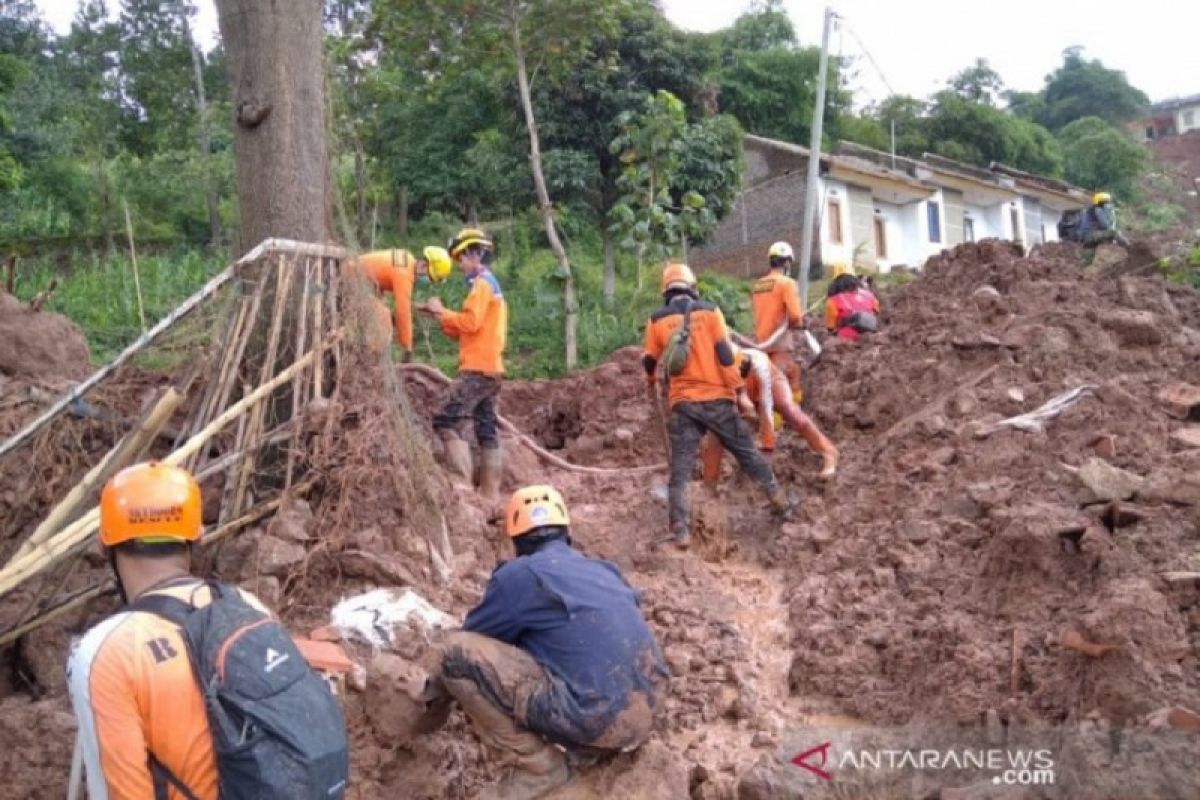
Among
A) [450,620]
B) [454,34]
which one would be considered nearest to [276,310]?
[450,620]

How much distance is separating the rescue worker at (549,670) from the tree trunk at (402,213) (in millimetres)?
17566

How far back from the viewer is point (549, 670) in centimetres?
432

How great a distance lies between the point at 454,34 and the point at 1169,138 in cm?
4873

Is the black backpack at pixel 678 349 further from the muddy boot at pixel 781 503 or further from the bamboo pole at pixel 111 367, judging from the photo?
the bamboo pole at pixel 111 367

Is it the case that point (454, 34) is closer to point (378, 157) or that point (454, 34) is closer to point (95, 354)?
point (95, 354)

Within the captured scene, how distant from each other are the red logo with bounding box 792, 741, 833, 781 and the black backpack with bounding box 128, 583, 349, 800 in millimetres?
2420

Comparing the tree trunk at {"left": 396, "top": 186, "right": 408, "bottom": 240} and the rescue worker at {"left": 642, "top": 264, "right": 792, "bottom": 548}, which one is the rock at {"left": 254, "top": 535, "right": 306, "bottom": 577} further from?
the tree trunk at {"left": 396, "top": 186, "right": 408, "bottom": 240}

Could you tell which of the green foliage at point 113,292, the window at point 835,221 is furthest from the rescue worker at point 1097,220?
the window at point 835,221

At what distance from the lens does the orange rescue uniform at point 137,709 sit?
271 centimetres

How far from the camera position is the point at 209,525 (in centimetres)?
561

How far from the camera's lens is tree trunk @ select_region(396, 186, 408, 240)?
2117 cm

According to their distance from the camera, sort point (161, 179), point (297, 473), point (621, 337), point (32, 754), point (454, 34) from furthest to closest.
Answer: point (161, 179) < point (621, 337) < point (454, 34) < point (297, 473) < point (32, 754)

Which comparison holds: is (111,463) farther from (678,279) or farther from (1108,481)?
(1108,481)

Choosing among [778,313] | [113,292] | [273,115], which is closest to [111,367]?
[273,115]
